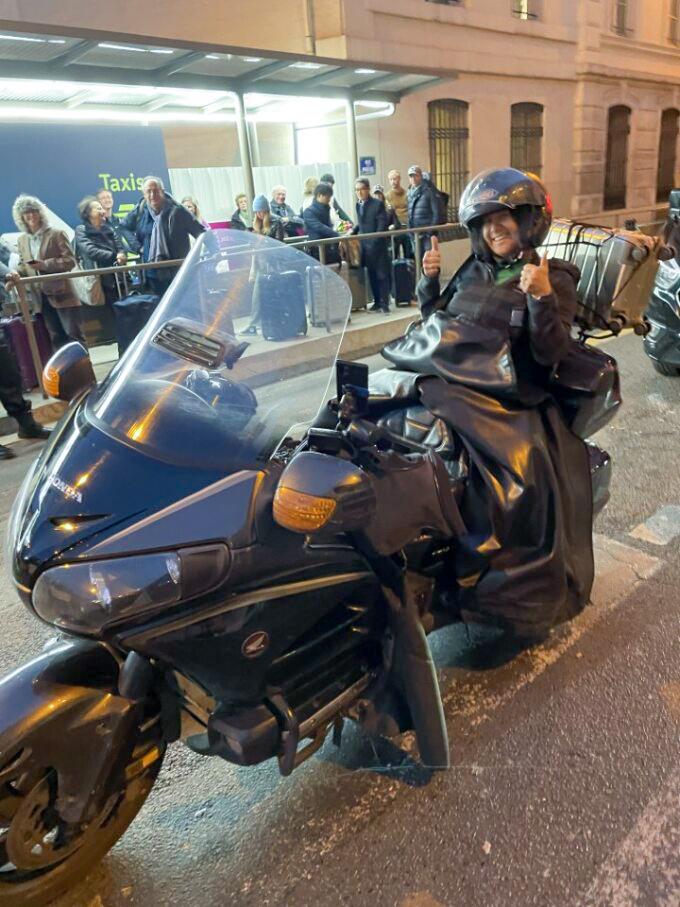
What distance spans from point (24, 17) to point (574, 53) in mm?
13835

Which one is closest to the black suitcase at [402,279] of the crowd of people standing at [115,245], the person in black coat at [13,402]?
the crowd of people standing at [115,245]

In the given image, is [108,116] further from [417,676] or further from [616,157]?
[616,157]

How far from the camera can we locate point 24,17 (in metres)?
10.8

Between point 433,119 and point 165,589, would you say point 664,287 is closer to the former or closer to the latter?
point 165,589

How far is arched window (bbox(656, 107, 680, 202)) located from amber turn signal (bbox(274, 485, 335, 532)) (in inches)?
1026

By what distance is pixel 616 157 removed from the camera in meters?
21.5

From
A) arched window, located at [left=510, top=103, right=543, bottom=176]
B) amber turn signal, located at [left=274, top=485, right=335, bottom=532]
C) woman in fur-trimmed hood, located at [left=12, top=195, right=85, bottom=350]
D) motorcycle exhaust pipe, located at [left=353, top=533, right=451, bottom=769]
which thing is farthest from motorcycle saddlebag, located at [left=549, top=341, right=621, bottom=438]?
arched window, located at [left=510, top=103, right=543, bottom=176]

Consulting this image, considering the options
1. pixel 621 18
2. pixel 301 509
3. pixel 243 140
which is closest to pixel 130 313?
pixel 243 140

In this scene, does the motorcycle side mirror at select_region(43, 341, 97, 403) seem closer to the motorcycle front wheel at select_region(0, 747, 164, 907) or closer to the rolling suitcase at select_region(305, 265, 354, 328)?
the rolling suitcase at select_region(305, 265, 354, 328)

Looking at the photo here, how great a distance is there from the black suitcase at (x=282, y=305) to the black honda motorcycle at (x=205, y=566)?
0.04 feet

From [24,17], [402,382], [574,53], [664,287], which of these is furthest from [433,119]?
[402,382]

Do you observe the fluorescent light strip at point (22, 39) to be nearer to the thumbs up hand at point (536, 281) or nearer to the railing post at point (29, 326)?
the railing post at point (29, 326)

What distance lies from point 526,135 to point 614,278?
16957 millimetres

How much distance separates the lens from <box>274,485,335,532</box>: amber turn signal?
4.89ft
